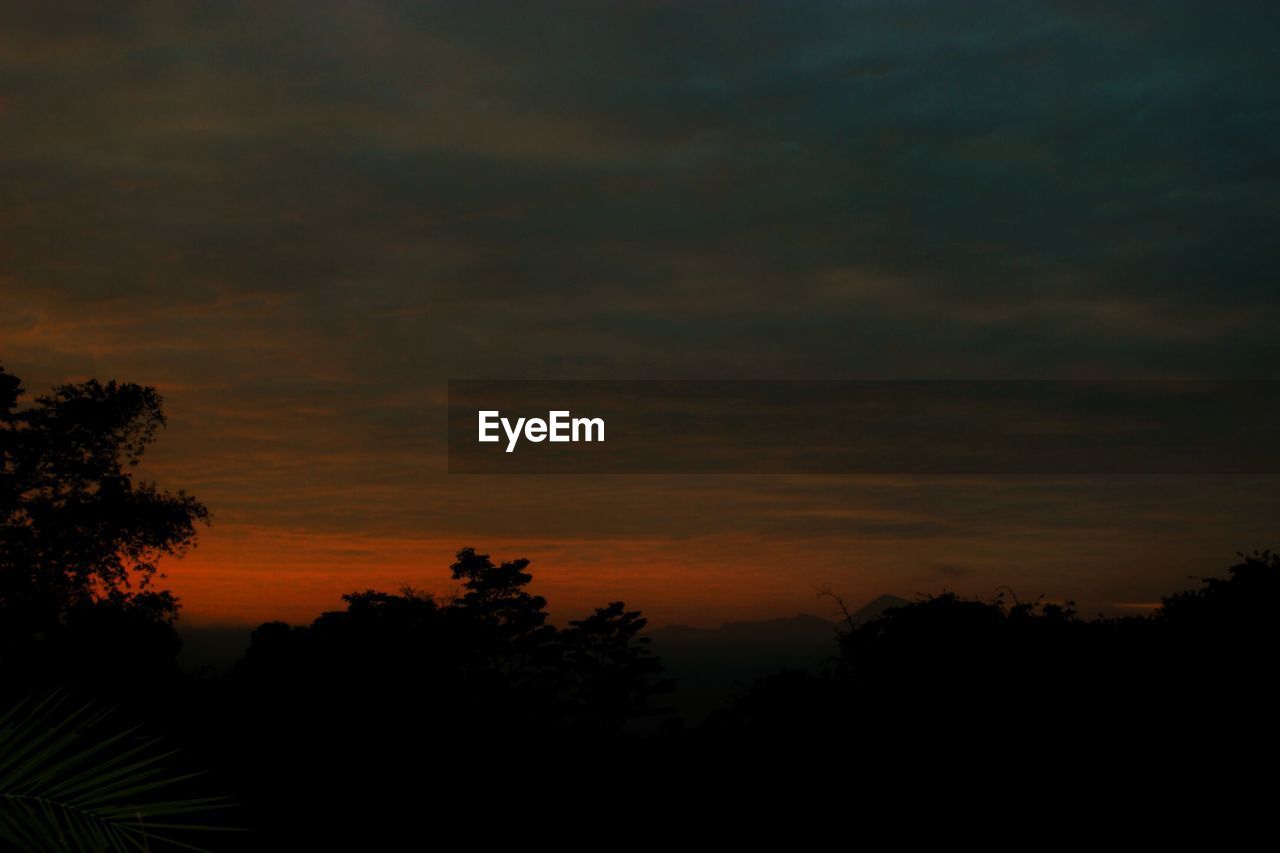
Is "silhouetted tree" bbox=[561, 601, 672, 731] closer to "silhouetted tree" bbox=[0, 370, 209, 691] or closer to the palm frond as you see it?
"silhouetted tree" bbox=[0, 370, 209, 691]

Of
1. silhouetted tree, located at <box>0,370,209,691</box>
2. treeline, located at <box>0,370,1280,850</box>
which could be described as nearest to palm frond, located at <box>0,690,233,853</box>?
treeline, located at <box>0,370,1280,850</box>

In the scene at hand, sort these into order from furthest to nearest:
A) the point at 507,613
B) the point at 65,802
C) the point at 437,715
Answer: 1. the point at 507,613
2. the point at 437,715
3. the point at 65,802

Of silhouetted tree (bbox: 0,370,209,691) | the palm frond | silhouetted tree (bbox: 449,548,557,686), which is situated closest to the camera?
the palm frond

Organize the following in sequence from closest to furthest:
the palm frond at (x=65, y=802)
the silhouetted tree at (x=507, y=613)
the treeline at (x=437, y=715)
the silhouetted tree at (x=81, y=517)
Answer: the palm frond at (x=65, y=802)
the treeline at (x=437, y=715)
the silhouetted tree at (x=81, y=517)
the silhouetted tree at (x=507, y=613)

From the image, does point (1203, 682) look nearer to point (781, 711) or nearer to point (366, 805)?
point (781, 711)

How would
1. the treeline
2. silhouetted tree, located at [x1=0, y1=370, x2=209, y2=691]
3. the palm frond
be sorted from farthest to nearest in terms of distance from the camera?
silhouetted tree, located at [x1=0, y1=370, x2=209, y2=691], the treeline, the palm frond

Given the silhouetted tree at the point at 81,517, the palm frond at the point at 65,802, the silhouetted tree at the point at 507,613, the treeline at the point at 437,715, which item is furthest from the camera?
the silhouetted tree at the point at 507,613

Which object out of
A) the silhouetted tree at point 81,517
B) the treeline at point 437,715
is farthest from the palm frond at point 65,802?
the silhouetted tree at point 81,517

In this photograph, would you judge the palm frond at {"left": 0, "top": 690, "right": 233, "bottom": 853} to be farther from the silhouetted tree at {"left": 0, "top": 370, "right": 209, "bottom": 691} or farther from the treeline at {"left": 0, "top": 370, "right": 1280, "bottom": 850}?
the silhouetted tree at {"left": 0, "top": 370, "right": 209, "bottom": 691}

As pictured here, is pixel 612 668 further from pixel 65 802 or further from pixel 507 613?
pixel 65 802

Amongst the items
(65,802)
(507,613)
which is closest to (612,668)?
(507,613)

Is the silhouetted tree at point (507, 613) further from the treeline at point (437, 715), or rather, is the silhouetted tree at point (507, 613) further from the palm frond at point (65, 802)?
the palm frond at point (65, 802)

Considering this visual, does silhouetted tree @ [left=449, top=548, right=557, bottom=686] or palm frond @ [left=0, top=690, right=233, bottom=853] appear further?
silhouetted tree @ [left=449, top=548, right=557, bottom=686]

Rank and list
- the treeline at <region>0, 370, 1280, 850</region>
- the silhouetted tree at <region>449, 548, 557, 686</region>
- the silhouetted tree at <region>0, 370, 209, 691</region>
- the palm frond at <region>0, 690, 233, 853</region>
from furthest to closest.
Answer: the silhouetted tree at <region>449, 548, 557, 686</region> → the silhouetted tree at <region>0, 370, 209, 691</region> → the treeline at <region>0, 370, 1280, 850</region> → the palm frond at <region>0, 690, 233, 853</region>
